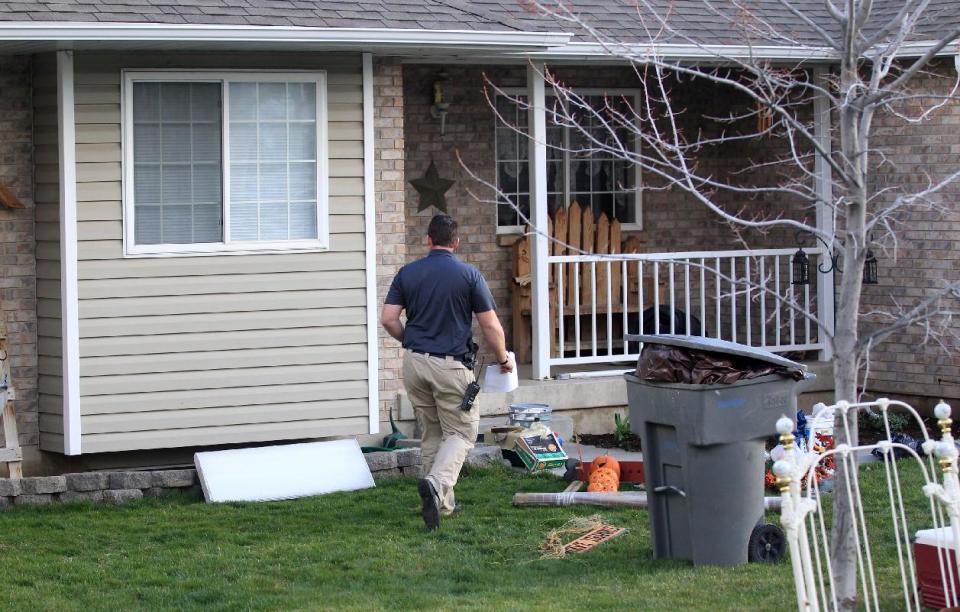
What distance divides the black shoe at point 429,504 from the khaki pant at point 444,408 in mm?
87

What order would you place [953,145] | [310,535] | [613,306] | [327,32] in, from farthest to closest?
[613,306], [953,145], [327,32], [310,535]

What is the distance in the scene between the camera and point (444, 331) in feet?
26.9

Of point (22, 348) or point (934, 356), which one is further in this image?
point (934, 356)

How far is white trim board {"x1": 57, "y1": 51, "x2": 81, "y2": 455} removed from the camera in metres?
9.38

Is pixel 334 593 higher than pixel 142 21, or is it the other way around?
pixel 142 21

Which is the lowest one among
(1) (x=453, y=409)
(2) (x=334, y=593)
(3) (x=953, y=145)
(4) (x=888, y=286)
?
(2) (x=334, y=593)

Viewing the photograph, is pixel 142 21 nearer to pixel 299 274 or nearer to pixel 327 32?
pixel 327 32

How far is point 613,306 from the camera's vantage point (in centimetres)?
1277

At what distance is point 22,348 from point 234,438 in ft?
5.07

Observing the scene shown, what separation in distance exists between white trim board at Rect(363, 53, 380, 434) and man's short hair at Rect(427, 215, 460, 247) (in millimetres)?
1975

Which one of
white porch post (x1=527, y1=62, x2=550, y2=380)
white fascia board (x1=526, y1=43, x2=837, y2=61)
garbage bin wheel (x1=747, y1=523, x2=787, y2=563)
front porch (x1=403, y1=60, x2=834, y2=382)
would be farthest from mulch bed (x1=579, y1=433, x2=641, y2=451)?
garbage bin wheel (x1=747, y1=523, x2=787, y2=563)

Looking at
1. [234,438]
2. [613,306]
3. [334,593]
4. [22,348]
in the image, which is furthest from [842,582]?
[613,306]

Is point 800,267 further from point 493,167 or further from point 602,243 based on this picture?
point 493,167

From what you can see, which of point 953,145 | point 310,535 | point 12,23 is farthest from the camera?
point 953,145
